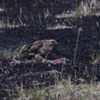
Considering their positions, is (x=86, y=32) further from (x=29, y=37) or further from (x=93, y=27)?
(x=29, y=37)

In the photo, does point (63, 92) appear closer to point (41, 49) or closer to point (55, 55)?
point (41, 49)

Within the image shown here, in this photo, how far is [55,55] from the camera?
16.4 ft

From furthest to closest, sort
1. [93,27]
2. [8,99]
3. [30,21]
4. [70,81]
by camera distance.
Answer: [30,21], [93,27], [70,81], [8,99]

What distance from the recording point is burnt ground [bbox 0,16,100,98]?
3963 mm

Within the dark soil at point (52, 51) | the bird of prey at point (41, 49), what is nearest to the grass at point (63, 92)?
the dark soil at point (52, 51)

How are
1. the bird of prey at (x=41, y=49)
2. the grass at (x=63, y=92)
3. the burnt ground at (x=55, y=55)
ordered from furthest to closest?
1. the bird of prey at (x=41, y=49)
2. the burnt ground at (x=55, y=55)
3. the grass at (x=63, y=92)

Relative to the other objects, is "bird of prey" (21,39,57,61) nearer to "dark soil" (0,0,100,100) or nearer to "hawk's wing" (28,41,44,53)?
"hawk's wing" (28,41,44,53)

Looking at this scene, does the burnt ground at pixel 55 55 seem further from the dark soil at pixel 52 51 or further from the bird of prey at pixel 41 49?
the bird of prey at pixel 41 49

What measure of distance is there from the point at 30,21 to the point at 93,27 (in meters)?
1.31

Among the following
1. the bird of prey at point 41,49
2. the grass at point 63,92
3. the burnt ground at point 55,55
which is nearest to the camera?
the grass at point 63,92

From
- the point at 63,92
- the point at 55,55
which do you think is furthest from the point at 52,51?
the point at 63,92

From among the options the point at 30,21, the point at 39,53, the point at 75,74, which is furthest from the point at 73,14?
the point at 75,74

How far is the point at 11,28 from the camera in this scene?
674 cm

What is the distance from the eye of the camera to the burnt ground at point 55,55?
3.96 metres
